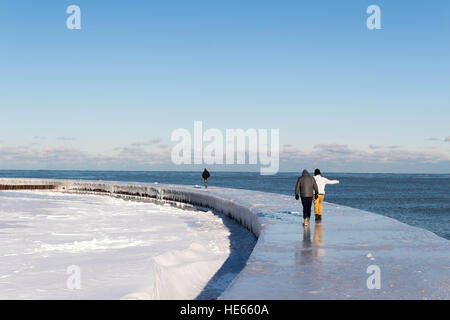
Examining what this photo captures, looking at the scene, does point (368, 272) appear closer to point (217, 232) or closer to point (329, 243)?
point (329, 243)

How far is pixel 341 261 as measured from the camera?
8.34 m

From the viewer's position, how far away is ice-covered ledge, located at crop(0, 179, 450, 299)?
634cm

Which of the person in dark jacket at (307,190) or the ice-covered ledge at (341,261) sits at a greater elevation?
the person in dark jacket at (307,190)

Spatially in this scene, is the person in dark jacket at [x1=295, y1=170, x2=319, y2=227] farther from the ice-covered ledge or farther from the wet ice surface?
the wet ice surface

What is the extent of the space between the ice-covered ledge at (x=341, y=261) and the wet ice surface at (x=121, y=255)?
5.25ft

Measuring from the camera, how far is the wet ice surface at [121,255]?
31.9ft

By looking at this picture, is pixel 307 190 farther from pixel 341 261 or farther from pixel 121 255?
pixel 121 255

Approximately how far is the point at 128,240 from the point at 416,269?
10324 mm

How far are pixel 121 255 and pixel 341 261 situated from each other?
689cm

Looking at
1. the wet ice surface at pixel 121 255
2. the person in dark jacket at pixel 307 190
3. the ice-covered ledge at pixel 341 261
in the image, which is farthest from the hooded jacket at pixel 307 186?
the wet ice surface at pixel 121 255

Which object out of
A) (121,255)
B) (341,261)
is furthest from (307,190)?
(121,255)

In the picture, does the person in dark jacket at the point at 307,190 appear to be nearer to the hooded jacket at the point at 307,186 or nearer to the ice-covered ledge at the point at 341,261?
the hooded jacket at the point at 307,186
